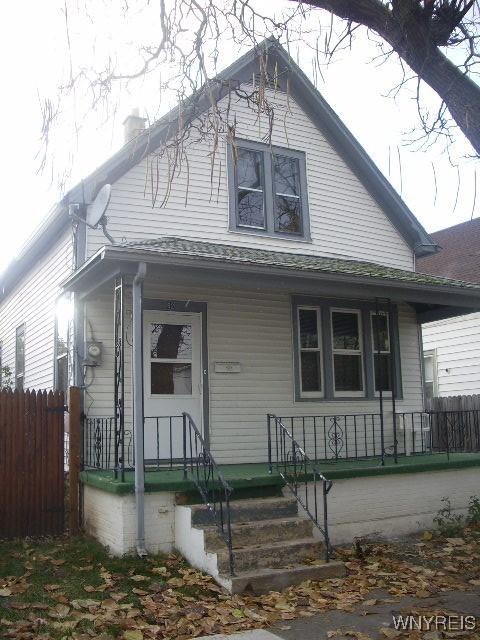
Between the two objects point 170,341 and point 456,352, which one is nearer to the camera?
point 170,341

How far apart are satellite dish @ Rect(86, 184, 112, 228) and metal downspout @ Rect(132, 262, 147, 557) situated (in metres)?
1.56

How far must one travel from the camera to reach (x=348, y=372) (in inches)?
466

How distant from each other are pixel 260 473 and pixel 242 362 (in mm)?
2434

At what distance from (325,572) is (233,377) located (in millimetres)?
4122

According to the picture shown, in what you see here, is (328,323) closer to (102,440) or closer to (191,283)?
(191,283)

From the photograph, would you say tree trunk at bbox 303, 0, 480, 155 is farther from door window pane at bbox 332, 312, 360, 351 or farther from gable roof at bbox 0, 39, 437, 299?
door window pane at bbox 332, 312, 360, 351

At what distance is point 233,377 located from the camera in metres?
10.6

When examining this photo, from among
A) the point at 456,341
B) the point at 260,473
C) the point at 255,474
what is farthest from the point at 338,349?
the point at 456,341

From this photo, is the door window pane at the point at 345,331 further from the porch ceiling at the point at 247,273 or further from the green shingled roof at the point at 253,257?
the porch ceiling at the point at 247,273

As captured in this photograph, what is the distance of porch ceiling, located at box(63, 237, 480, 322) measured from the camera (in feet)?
26.4

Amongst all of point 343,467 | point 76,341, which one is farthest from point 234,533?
point 76,341

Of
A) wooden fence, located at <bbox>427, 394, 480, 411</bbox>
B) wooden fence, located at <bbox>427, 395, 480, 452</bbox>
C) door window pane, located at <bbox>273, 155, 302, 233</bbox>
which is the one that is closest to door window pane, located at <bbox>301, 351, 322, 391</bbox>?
door window pane, located at <bbox>273, 155, 302, 233</bbox>

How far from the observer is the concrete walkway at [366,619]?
5.40 metres

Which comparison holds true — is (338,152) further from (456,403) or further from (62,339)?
(456,403)
